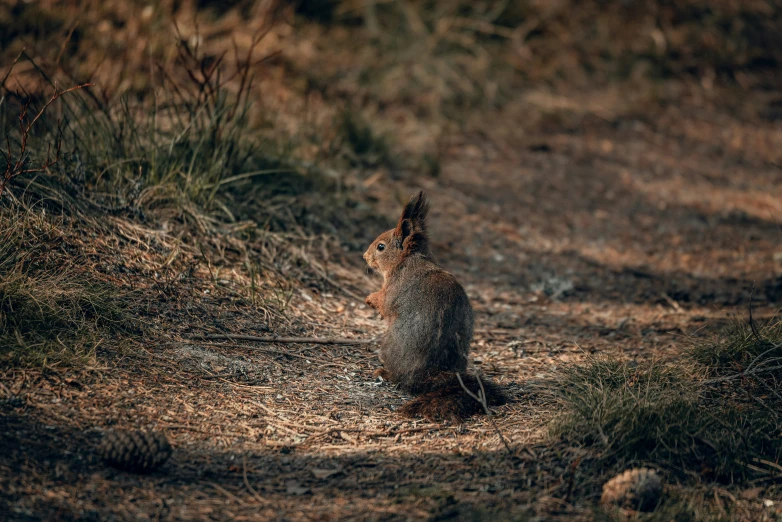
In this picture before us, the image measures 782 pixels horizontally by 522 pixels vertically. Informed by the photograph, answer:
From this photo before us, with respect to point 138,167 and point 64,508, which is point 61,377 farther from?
point 138,167

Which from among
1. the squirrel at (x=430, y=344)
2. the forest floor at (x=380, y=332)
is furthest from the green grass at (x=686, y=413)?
the squirrel at (x=430, y=344)

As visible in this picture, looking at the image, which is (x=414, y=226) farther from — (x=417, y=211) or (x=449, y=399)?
(x=449, y=399)

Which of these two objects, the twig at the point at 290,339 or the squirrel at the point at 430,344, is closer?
the squirrel at the point at 430,344

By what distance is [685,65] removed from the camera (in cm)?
986

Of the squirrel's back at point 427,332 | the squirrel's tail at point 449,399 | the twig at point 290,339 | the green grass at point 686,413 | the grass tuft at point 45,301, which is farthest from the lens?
the twig at point 290,339

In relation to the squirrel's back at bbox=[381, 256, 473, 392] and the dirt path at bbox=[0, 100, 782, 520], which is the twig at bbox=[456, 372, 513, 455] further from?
the squirrel's back at bbox=[381, 256, 473, 392]

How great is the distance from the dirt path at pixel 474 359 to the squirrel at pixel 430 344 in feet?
0.38

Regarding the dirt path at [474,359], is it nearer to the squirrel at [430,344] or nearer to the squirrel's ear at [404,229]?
the squirrel at [430,344]

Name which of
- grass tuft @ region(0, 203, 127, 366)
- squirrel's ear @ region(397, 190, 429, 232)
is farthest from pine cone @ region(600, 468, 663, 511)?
grass tuft @ region(0, 203, 127, 366)

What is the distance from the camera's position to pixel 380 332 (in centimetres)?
475

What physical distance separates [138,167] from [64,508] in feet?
9.47

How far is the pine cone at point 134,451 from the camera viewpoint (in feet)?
9.32

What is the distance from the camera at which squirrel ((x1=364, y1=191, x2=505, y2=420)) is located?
3.60m

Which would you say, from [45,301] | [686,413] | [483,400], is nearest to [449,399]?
[483,400]
